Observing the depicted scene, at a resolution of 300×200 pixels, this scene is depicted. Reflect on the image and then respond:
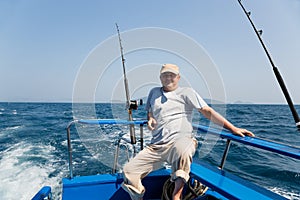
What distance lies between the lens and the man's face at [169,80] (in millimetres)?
2016

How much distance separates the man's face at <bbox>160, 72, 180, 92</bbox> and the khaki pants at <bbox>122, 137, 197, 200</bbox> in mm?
490

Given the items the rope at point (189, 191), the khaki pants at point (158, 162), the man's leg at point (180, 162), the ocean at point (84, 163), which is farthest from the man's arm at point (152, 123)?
the ocean at point (84, 163)

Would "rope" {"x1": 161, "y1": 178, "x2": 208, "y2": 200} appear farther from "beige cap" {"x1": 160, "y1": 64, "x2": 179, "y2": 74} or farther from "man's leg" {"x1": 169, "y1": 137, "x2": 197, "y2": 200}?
"beige cap" {"x1": 160, "y1": 64, "x2": 179, "y2": 74}

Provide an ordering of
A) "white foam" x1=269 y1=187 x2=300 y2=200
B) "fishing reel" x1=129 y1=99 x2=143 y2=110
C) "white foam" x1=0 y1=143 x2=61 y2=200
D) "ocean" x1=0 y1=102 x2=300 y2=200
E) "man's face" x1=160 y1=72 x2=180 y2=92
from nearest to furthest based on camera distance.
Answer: "man's face" x1=160 y1=72 x2=180 y2=92 < "fishing reel" x1=129 y1=99 x2=143 y2=110 < "white foam" x1=269 y1=187 x2=300 y2=200 < "white foam" x1=0 y1=143 x2=61 y2=200 < "ocean" x1=0 y1=102 x2=300 y2=200

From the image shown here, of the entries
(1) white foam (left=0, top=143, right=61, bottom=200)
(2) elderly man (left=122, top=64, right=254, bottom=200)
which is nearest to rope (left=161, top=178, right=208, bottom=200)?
(2) elderly man (left=122, top=64, right=254, bottom=200)

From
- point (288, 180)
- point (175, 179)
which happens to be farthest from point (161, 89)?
point (288, 180)

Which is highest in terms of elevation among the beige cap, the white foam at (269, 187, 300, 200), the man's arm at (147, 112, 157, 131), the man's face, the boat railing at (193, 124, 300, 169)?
the beige cap

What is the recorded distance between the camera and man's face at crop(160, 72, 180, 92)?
2.02 meters

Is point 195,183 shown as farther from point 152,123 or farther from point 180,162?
point 152,123

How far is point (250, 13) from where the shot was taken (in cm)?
226

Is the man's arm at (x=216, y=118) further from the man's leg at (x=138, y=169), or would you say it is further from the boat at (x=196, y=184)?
the man's leg at (x=138, y=169)

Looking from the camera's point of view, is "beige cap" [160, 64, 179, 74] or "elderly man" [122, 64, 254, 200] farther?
"beige cap" [160, 64, 179, 74]

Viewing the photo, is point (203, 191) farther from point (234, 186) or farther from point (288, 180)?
point (288, 180)

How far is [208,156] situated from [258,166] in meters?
1.30
